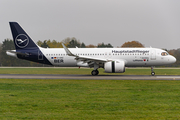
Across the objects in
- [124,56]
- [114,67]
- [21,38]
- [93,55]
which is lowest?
[114,67]

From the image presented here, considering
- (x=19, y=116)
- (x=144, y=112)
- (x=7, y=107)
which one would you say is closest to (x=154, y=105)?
(x=144, y=112)

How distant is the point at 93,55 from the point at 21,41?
9956 mm

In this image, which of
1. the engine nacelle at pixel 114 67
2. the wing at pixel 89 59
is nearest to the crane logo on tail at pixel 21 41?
the wing at pixel 89 59

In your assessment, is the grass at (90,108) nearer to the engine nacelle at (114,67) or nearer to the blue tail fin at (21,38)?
the engine nacelle at (114,67)

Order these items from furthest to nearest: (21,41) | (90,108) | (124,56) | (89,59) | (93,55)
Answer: (21,41) → (93,55) → (124,56) → (89,59) → (90,108)

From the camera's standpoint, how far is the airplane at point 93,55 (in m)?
29.8

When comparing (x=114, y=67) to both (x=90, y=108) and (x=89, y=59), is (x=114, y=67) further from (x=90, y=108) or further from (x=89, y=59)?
(x=90, y=108)

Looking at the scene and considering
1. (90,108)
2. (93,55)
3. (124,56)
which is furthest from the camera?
(93,55)

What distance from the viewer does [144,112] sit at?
9273 mm

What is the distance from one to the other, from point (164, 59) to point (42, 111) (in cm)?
2345

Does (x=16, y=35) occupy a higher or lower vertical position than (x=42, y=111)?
higher

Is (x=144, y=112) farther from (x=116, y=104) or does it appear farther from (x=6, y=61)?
(x=6, y=61)

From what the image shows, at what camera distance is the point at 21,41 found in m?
31.8

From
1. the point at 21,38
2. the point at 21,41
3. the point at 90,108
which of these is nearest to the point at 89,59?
the point at 21,41
